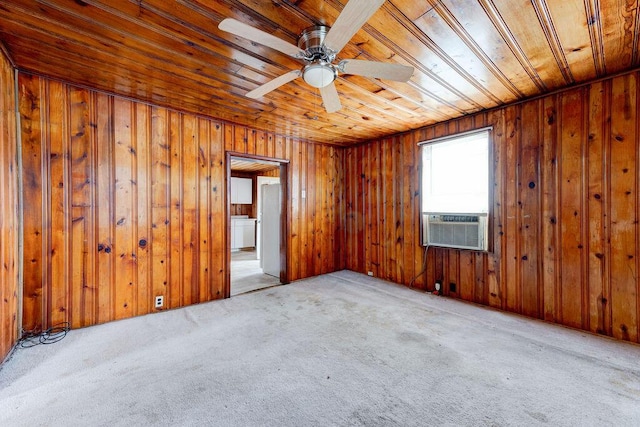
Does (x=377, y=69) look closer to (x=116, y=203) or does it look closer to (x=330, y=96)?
(x=330, y=96)

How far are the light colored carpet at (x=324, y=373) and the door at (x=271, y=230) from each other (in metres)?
1.76

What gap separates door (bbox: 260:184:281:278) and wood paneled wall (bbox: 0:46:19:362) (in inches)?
116

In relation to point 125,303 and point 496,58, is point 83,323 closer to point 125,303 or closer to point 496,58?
point 125,303

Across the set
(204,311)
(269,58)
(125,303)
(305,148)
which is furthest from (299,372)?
(305,148)

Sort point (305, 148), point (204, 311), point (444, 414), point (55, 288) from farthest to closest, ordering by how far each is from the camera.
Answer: point (305, 148), point (204, 311), point (55, 288), point (444, 414)

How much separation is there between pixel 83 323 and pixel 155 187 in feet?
5.05

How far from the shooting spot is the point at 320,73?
1762 millimetres

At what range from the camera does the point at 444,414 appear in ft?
5.12

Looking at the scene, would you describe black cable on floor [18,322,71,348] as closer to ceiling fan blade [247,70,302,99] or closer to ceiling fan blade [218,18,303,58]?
ceiling fan blade [247,70,302,99]

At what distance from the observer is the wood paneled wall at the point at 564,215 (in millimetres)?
2354

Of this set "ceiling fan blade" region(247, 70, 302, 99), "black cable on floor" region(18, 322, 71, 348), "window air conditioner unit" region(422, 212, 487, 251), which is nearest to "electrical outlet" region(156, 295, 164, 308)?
"black cable on floor" region(18, 322, 71, 348)

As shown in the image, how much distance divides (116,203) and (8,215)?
31.2 inches

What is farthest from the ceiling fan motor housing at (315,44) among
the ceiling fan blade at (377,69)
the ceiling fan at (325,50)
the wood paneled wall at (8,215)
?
the wood paneled wall at (8,215)

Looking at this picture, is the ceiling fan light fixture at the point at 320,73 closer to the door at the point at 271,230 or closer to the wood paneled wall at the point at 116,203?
the wood paneled wall at the point at 116,203
